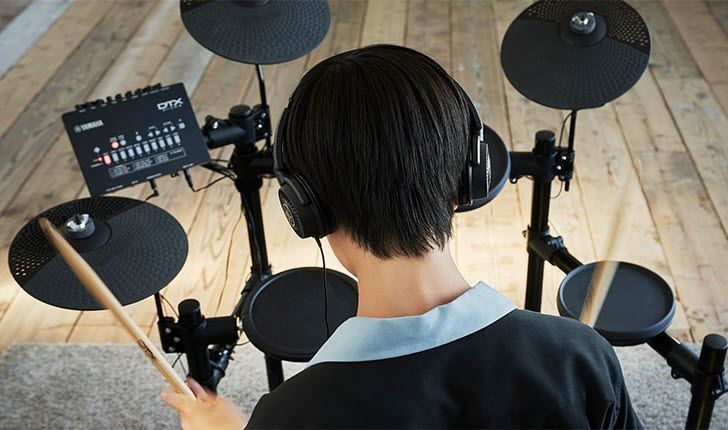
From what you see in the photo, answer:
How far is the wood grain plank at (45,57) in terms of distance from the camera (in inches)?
124

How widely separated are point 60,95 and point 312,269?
1842mm

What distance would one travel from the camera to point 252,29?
1721mm

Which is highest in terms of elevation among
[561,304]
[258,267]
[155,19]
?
[561,304]

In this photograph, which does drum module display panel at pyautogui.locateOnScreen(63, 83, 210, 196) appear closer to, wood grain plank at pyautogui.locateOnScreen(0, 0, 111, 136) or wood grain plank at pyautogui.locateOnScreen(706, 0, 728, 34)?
wood grain plank at pyautogui.locateOnScreen(0, 0, 111, 136)

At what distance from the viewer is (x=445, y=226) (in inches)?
34.8

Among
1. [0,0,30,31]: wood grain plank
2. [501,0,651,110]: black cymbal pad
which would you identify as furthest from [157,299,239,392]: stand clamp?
[0,0,30,31]: wood grain plank

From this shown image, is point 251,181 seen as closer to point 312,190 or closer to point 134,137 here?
point 134,137

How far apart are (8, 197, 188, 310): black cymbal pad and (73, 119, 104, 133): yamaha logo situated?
0.13m

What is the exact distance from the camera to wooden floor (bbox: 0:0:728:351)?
232 cm

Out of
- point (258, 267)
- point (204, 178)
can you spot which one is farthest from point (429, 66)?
point (204, 178)

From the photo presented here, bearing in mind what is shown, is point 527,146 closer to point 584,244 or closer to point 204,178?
point 584,244

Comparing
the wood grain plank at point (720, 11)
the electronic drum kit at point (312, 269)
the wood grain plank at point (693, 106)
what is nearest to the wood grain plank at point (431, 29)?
the wood grain plank at point (693, 106)

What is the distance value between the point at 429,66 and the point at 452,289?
8.1 inches

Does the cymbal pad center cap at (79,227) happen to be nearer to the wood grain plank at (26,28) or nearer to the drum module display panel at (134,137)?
the drum module display panel at (134,137)
